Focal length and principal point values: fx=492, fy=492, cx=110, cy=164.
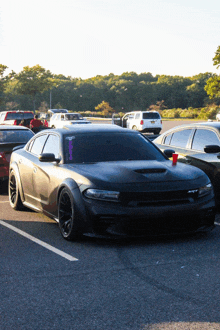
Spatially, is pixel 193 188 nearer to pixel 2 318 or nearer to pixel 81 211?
pixel 81 211

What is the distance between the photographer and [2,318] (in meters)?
3.75

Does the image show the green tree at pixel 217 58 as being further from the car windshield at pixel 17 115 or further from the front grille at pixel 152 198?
the front grille at pixel 152 198

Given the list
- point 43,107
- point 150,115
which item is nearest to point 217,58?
point 150,115

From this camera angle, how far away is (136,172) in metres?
6.16

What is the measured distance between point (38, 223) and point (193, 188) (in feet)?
8.69

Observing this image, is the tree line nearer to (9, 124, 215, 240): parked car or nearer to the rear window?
the rear window

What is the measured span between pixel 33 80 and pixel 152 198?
76.1 metres

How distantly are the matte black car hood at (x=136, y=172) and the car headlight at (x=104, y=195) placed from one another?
0.53 ft

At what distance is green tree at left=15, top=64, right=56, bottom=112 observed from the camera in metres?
79.5

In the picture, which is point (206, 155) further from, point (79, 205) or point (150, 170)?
point (79, 205)

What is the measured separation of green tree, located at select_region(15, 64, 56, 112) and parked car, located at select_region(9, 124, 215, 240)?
73.6 meters

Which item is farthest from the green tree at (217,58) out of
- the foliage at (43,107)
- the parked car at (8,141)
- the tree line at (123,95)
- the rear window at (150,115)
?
the foliage at (43,107)

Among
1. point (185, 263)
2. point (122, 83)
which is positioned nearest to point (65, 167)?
point (185, 263)

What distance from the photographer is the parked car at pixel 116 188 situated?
19.0ft
